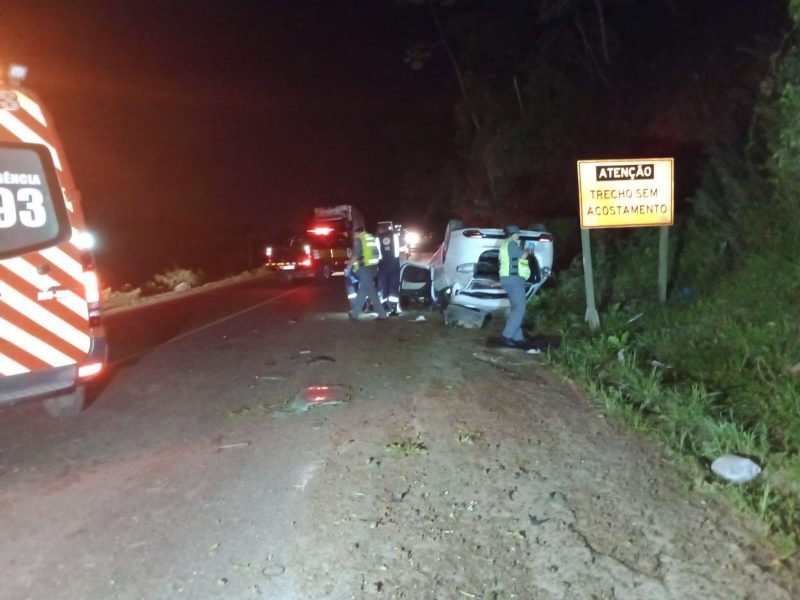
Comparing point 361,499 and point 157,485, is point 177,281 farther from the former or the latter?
point 361,499

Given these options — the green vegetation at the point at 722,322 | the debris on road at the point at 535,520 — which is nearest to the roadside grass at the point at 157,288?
the green vegetation at the point at 722,322

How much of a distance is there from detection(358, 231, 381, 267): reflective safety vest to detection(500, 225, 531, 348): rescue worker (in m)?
3.81

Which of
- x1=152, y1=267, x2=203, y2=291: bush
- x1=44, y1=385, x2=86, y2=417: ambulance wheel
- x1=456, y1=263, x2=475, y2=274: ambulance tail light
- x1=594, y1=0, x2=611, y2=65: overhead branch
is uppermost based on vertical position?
x1=594, y1=0, x2=611, y2=65: overhead branch

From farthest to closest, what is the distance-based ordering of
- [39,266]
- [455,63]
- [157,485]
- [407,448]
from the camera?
1. [455,63]
2. [39,266]
3. [407,448]
4. [157,485]

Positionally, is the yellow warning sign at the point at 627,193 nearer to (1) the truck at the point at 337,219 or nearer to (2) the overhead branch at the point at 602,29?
(2) the overhead branch at the point at 602,29

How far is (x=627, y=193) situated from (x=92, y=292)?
24.1 feet

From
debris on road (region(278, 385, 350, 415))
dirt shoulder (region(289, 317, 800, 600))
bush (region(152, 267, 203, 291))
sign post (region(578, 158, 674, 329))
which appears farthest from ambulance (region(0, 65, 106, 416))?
bush (region(152, 267, 203, 291))

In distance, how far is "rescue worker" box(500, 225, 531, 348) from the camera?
1098 cm

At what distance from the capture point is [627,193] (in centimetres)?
1138

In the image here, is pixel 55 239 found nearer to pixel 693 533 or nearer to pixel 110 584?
pixel 110 584

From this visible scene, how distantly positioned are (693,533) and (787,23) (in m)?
14.8

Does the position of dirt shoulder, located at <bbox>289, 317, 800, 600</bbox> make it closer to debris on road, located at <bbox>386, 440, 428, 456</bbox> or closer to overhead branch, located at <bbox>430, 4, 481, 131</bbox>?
debris on road, located at <bbox>386, 440, 428, 456</bbox>

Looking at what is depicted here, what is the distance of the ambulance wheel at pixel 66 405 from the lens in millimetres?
8109

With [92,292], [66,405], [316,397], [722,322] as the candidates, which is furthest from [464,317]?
[92,292]
